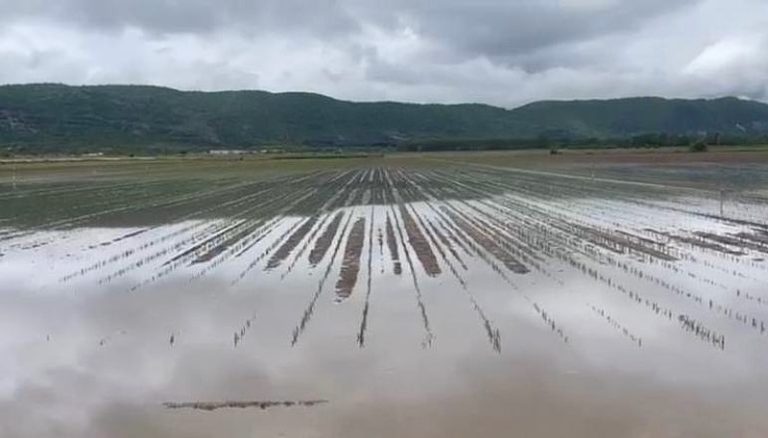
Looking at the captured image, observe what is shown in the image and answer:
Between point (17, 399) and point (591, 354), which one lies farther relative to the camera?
point (591, 354)

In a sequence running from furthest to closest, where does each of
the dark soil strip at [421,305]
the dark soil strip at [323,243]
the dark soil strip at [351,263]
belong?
1. the dark soil strip at [323,243]
2. the dark soil strip at [351,263]
3. the dark soil strip at [421,305]

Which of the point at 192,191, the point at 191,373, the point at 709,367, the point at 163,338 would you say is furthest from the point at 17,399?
the point at 192,191

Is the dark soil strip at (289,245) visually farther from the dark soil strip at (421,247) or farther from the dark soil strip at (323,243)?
the dark soil strip at (421,247)

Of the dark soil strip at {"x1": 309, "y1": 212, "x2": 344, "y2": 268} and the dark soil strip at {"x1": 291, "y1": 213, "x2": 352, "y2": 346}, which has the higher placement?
the dark soil strip at {"x1": 291, "y1": 213, "x2": 352, "y2": 346}

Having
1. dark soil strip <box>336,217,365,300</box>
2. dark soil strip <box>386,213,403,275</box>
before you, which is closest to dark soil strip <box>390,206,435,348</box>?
dark soil strip <box>386,213,403,275</box>

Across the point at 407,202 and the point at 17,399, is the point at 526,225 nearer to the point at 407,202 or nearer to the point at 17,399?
the point at 407,202

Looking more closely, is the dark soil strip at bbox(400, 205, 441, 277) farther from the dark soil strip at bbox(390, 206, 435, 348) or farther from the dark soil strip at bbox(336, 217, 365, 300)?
the dark soil strip at bbox(336, 217, 365, 300)

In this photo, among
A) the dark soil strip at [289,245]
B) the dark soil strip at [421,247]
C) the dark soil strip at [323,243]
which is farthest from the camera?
the dark soil strip at [323,243]

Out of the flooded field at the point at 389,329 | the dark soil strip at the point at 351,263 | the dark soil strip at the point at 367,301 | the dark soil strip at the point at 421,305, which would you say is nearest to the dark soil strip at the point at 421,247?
the flooded field at the point at 389,329
